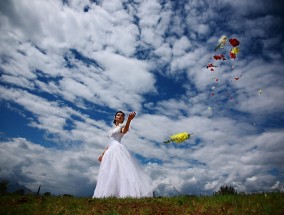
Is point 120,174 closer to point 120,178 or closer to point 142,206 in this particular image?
point 120,178

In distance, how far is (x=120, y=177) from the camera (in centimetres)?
1110

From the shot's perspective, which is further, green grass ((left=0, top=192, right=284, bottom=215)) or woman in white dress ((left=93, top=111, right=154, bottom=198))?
woman in white dress ((left=93, top=111, right=154, bottom=198))

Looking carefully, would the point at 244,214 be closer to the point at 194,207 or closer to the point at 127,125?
the point at 194,207

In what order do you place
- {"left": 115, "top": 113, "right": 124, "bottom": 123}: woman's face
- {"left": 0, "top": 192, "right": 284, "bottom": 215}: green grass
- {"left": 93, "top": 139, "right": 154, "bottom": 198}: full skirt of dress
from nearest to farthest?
{"left": 0, "top": 192, "right": 284, "bottom": 215}: green grass, {"left": 93, "top": 139, "right": 154, "bottom": 198}: full skirt of dress, {"left": 115, "top": 113, "right": 124, "bottom": 123}: woman's face

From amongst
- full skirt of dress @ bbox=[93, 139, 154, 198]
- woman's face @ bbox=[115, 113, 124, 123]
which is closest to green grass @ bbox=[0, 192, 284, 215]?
full skirt of dress @ bbox=[93, 139, 154, 198]

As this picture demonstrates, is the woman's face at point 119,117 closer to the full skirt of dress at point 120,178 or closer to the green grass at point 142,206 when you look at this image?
the full skirt of dress at point 120,178

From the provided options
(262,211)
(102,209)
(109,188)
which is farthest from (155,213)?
(109,188)

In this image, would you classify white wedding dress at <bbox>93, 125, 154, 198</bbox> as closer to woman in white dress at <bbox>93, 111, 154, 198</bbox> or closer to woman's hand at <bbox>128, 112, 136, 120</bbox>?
woman in white dress at <bbox>93, 111, 154, 198</bbox>

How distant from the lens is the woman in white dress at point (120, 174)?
1077cm

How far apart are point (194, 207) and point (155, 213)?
125cm

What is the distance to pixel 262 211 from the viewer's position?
6.81 meters

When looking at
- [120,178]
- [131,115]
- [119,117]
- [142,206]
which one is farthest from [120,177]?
[142,206]

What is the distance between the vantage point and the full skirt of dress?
1075cm

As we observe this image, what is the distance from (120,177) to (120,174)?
0.43 feet
